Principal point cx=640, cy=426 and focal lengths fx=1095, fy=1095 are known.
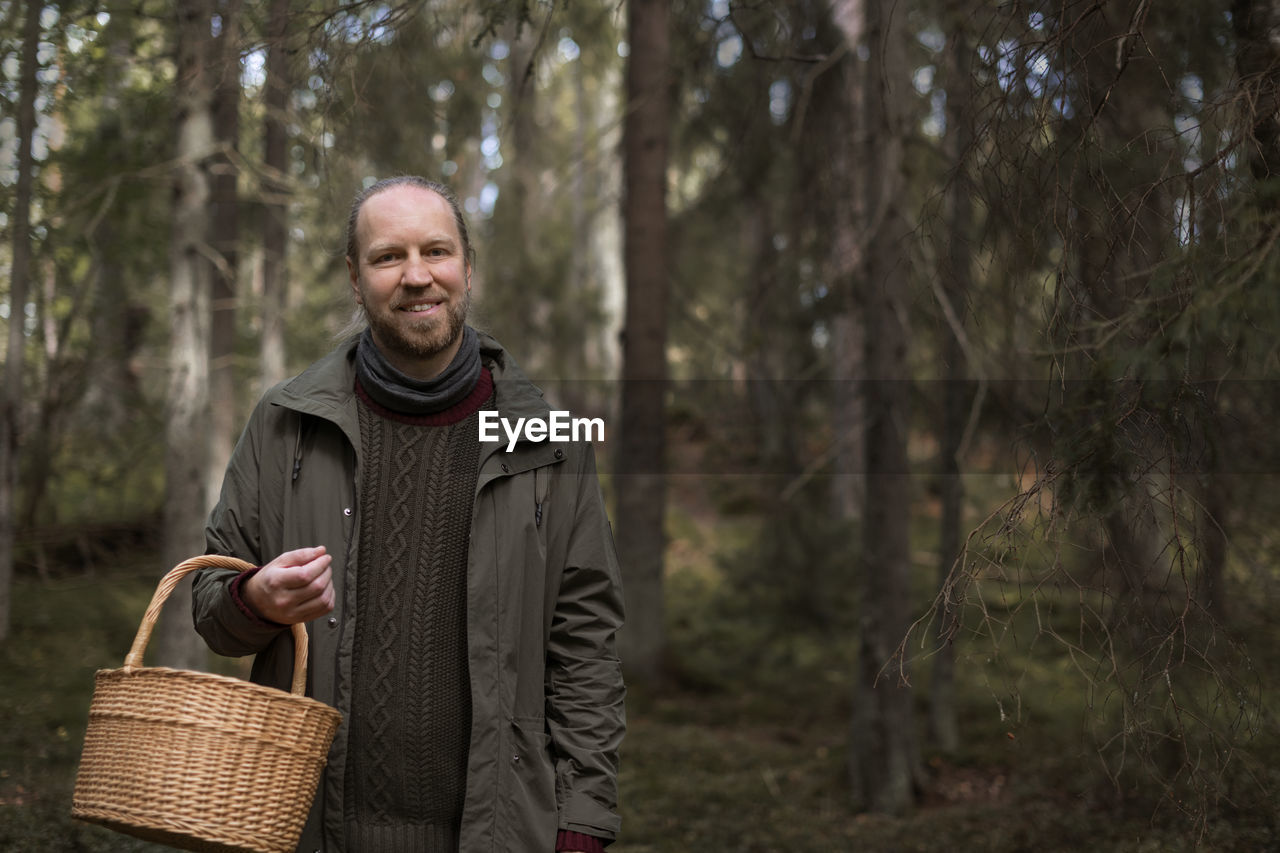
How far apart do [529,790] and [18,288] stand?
619 cm

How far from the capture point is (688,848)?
259 inches

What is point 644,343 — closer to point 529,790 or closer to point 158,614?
point 529,790

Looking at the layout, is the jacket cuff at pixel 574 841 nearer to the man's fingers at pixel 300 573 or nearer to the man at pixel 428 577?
the man at pixel 428 577

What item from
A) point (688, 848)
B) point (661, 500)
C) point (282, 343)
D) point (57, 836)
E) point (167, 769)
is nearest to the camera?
point (167, 769)

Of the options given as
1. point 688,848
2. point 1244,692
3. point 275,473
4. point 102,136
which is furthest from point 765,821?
point 102,136

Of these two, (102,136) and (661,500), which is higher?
(102,136)

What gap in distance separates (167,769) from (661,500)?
917 cm

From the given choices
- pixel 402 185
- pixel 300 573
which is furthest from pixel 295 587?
pixel 402 185

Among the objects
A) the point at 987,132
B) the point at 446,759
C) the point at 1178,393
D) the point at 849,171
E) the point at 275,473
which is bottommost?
the point at 446,759

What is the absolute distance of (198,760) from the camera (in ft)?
7.04

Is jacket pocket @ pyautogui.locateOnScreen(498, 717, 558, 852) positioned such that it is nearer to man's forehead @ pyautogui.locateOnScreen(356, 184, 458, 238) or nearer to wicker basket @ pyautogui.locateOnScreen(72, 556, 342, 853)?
wicker basket @ pyautogui.locateOnScreen(72, 556, 342, 853)

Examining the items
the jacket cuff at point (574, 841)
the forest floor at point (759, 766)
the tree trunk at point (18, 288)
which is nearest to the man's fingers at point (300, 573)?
the jacket cuff at point (574, 841)

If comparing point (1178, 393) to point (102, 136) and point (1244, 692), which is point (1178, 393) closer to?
point (1244, 692)

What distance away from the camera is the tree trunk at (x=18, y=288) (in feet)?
22.6
